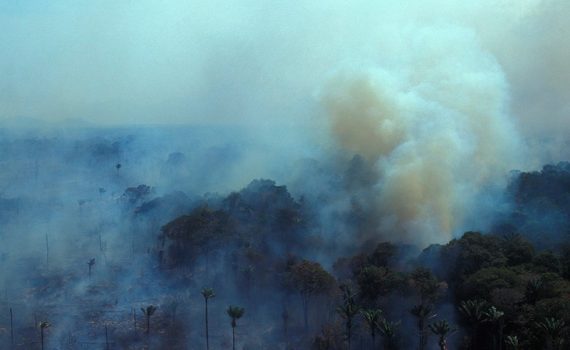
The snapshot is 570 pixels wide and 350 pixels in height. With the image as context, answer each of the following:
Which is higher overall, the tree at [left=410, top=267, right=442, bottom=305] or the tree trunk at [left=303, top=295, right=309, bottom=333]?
the tree at [left=410, top=267, right=442, bottom=305]

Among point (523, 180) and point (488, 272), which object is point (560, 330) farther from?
point (523, 180)

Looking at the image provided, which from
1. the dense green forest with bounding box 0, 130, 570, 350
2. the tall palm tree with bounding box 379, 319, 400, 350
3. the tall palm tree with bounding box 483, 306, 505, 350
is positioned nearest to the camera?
the tall palm tree with bounding box 483, 306, 505, 350

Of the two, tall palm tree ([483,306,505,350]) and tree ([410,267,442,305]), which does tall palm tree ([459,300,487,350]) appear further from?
tree ([410,267,442,305])

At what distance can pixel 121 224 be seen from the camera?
2247 inches

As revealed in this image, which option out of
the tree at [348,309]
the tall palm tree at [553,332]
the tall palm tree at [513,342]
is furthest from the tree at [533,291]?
the tree at [348,309]

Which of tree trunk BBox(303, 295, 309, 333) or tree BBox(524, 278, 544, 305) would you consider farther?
tree trunk BBox(303, 295, 309, 333)

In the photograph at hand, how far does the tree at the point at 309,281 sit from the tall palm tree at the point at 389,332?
16.1ft

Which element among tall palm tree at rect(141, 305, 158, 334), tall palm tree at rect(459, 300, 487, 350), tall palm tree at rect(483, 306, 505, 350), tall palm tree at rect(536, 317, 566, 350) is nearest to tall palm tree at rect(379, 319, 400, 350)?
tall palm tree at rect(459, 300, 487, 350)

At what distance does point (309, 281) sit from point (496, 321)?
9752 millimetres

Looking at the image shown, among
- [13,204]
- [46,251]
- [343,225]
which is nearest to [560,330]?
[343,225]

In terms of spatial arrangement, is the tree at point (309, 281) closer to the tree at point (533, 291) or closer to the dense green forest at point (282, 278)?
the dense green forest at point (282, 278)

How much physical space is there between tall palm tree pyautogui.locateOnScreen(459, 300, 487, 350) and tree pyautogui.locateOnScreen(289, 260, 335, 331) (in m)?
7.19

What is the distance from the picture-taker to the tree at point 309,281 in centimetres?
3136

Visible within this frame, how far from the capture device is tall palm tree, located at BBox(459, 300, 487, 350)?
84.0ft
